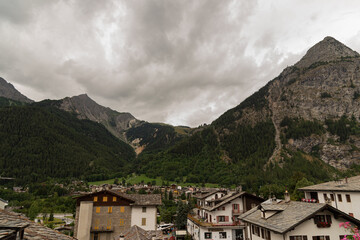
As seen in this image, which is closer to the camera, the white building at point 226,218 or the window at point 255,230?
the window at point 255,230

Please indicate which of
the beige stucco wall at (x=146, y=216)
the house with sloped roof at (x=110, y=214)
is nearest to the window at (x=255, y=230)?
the house with sloped roof at (x=110, y=214)

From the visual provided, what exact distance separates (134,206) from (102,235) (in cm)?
913

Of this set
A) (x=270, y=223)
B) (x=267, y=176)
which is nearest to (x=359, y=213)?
(x=270, y=223)

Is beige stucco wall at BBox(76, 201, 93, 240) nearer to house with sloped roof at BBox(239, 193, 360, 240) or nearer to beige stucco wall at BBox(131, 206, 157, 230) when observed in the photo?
beige stucco wall at BBox(131, 206, 157, 230)

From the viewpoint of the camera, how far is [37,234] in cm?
841

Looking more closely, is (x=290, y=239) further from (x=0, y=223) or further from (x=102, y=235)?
(x=102, y=235)

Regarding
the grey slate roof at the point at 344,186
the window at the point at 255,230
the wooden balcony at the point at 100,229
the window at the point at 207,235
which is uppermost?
the grey slate roof at the point at 344,186

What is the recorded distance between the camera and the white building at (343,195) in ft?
127

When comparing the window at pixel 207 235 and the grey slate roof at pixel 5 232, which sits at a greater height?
the grey slate roof at pixel 5 232

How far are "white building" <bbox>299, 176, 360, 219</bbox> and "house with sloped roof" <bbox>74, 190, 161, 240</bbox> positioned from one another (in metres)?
36.5

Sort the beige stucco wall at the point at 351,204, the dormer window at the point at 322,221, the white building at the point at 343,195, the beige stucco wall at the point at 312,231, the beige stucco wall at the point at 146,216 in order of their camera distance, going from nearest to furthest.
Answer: the beige stucco wall at the point at 312,231 < the dormer window at the point at 322,221 < the beige stucco wall at the point at 351,204 < the white building at the point at 343,195 < the beige stucco wall at the point at 146,216

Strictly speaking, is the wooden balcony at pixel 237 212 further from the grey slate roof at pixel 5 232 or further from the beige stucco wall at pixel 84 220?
the grey slate roof at pixel 5 232

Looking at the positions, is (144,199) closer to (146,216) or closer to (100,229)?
(146,216)

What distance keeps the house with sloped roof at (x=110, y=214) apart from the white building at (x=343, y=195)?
36503 mm
